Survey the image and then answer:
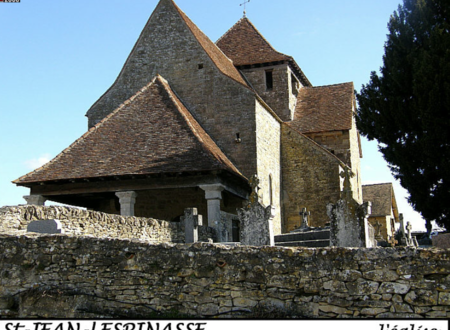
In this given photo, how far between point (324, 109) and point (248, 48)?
14.9ft

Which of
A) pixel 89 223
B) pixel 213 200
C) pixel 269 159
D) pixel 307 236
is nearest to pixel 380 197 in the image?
pixel 269 159

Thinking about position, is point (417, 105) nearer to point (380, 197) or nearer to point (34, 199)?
point (34, 199)

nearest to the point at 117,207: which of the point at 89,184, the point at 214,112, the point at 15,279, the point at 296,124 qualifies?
the point at 89,184

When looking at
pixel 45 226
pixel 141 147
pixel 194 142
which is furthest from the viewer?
pixel 141 147

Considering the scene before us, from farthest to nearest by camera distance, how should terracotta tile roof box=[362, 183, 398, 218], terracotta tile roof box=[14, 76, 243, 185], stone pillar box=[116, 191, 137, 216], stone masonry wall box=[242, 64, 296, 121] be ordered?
terracotta tile roof box=[362, 183, 398, 218]
stone masonry wall box=[242, 64, 296, 121]
stone pillar box=[116, 191, 137, 216]
terracotta tile roof box=[14, 76, 243, 185]

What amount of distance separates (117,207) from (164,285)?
14.0 meters

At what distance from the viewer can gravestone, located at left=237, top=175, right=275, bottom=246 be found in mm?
11797

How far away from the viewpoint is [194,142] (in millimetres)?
17750

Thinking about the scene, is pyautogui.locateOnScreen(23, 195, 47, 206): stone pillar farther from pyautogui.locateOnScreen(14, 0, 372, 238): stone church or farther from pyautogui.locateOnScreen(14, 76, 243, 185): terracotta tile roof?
pyautogui.locateOnScreen(14, 76, 243, 185): terracotta tile roof

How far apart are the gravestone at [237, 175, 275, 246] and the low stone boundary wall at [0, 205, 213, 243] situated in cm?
195

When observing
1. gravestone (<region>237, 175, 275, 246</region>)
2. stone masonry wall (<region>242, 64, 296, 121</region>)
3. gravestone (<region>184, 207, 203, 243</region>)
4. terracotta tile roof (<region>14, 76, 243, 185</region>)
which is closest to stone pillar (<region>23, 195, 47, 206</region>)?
terracotta tile roof (<region>14, 76, 243, 185</region>)

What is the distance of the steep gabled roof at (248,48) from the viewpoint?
2516cm

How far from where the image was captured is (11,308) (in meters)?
7.08

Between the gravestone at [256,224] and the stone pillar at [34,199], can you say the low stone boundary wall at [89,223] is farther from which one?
the stone pillar at [34,199]
